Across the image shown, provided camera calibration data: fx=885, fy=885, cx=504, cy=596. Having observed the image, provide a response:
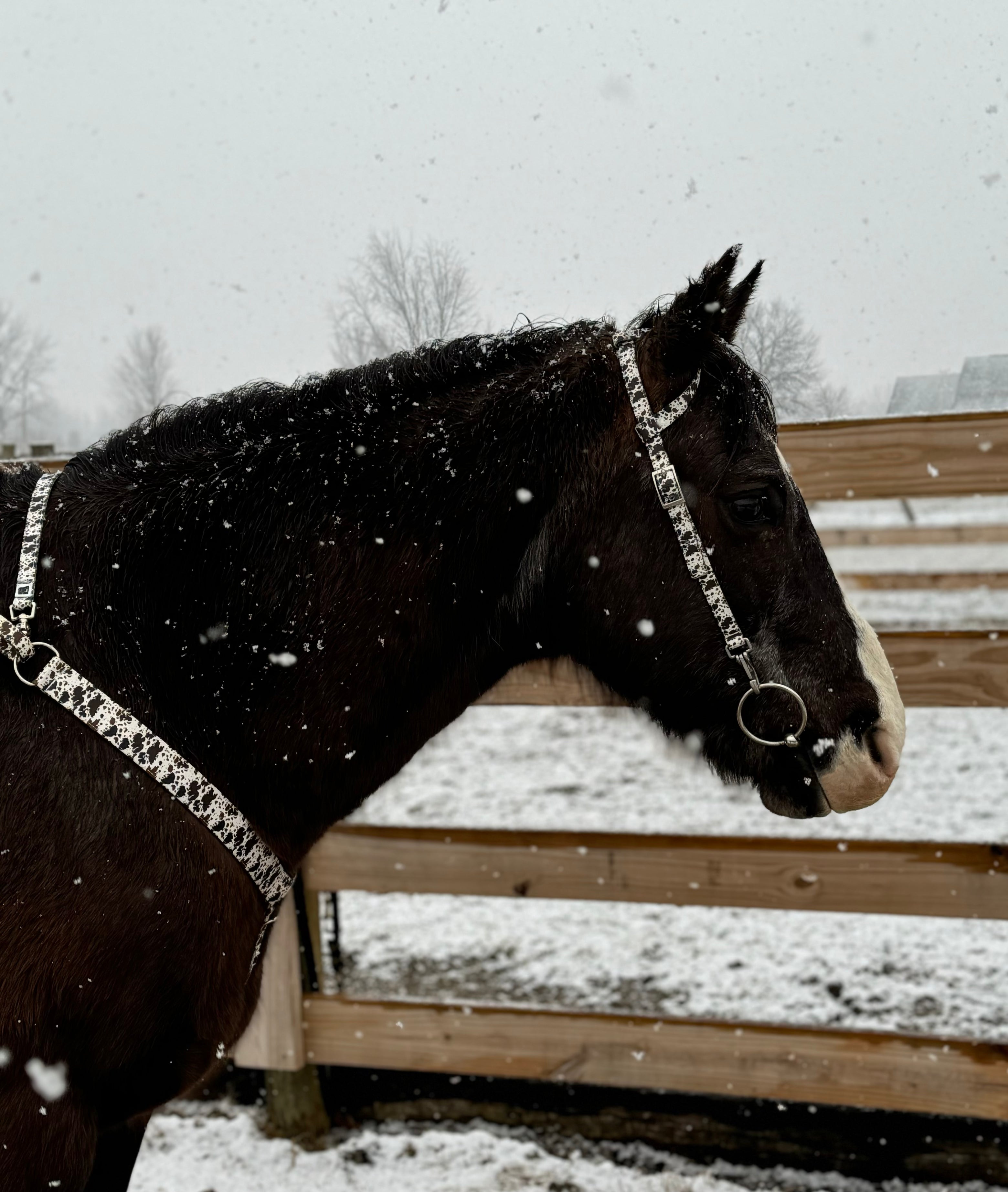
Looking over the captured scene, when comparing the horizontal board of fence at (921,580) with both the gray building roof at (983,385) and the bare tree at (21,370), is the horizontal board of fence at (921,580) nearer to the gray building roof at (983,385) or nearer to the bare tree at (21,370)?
the gray building roof at (983,385)

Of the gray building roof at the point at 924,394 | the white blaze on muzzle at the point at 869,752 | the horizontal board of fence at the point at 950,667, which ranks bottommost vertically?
the horizontal board of fence at the point at 950,667

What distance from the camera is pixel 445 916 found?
414 cm

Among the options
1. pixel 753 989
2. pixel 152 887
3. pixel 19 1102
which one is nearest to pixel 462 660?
pixel 152 887

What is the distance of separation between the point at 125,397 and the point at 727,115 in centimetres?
212

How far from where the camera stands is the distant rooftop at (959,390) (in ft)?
8.26

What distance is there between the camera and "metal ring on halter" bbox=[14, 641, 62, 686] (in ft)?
4.67

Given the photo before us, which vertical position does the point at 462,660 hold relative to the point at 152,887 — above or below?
above

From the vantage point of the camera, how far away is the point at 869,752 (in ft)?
5.67

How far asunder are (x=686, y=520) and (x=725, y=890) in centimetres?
Answer: 151

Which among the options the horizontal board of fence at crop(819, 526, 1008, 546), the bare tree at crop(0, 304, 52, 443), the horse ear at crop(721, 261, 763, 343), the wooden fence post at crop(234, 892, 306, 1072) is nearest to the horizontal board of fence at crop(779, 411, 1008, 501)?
the horse ear at crop(721, 261, 763, 343)

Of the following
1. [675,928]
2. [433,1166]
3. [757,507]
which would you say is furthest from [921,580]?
[757,507]

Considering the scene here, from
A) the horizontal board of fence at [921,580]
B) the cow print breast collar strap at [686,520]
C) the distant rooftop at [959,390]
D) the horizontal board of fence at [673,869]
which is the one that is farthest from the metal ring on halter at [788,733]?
the horizontal board of fence at [921,580]

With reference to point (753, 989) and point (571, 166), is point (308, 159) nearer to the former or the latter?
point (571, 166)

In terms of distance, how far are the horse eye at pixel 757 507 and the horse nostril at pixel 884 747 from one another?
0.44 m
